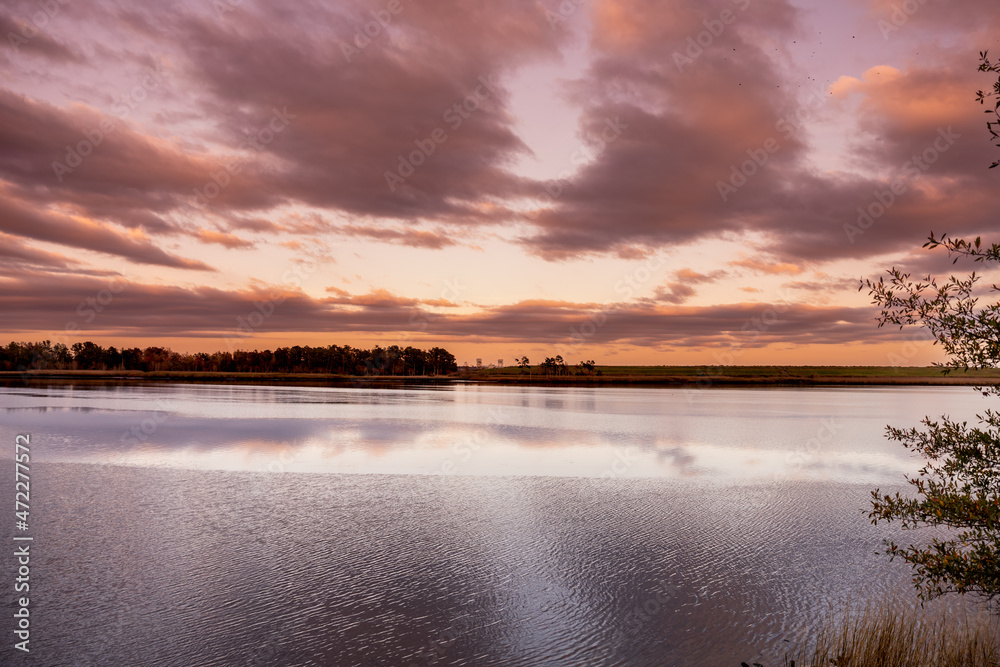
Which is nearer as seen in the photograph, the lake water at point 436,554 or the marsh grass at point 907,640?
the marsh grass at point 907,640

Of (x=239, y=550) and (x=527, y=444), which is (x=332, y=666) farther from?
(x=527, y=444)

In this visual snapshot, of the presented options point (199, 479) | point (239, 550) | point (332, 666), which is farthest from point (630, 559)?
point (199, 479)

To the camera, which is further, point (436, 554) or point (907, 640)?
point (436, 554)

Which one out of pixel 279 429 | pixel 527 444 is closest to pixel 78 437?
pixel 279 429

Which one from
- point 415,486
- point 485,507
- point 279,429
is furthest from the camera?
point 279,429

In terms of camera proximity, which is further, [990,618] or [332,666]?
[990,618]

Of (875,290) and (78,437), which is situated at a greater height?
(875,290)

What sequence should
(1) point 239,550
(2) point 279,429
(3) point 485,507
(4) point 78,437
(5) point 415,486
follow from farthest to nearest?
(2) point 279,429 < (4) point 78,437 < (5) point 415,486 < (3) point 485,507 < (1) point 239,550

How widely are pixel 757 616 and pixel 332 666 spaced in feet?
23.6

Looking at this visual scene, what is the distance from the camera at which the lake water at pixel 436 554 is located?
9109 mm

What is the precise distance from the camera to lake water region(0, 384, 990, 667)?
911cm

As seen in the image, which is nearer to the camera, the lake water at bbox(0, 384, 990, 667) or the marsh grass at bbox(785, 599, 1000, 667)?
the marsh grass at bbox(785, 599, 1000, 667)

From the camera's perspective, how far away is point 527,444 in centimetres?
3152

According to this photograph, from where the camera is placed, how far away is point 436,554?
13.1 metres
